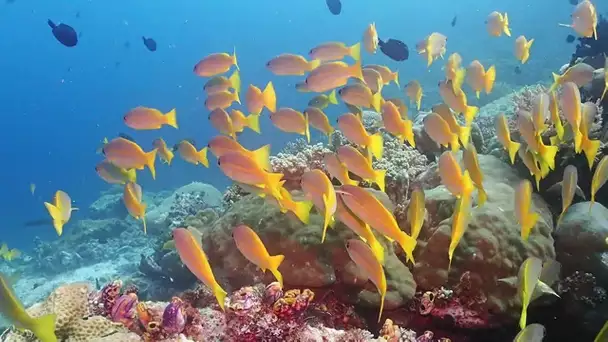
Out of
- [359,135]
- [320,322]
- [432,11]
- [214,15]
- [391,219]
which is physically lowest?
[320,322]

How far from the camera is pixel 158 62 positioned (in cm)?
10412

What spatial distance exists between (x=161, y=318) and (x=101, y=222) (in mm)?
17711

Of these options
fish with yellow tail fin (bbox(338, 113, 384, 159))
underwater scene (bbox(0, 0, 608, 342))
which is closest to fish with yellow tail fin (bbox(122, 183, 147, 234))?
underwater scene (bbox(0, 0, 608, 342))

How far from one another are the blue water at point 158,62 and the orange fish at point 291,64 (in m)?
23.4

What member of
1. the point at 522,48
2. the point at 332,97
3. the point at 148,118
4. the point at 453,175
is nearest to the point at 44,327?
the point at 453,175

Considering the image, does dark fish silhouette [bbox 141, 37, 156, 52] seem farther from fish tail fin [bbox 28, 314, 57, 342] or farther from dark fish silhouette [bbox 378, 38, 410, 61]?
fish tail fin [bbox 28, 314, 57, 342]

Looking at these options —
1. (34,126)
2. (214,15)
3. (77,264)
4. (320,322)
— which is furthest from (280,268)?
(214,15)

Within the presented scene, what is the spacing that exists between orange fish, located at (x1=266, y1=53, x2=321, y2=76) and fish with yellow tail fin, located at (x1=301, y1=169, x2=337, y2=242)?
3.40 m

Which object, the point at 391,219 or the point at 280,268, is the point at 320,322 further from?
the point at 391,219

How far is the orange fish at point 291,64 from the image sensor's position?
642 centimetres

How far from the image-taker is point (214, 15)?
11812cm

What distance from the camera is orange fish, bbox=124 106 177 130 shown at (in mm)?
6129

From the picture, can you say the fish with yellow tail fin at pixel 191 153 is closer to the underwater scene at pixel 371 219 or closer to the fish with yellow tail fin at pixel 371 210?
the underwater scene at pixel 371 219

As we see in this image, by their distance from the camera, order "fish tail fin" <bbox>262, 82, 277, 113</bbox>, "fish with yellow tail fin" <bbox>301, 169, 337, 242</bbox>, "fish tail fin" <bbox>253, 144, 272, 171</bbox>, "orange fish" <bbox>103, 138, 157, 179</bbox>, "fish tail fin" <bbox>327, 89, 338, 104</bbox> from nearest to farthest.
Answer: "fish with yellow tail fin" <bbox>301, 169, 337, 242</bbox> < "fish tail fin" <bbox>253, 144, 272, 171</bbox> < "orange fish" <bbox>103, 138, 157, 179</bbox> < "fish tail fin" <bbox>262, 82, 277, 113</bbox> < "fish tail fin" <bbox>327, 89, 338, 104</bbox>
